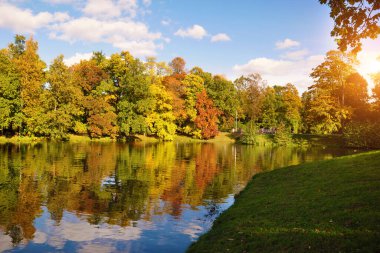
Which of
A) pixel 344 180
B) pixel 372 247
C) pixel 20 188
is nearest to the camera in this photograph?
pixel 372 247

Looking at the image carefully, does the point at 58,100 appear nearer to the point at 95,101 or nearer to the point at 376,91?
the point at 95,101

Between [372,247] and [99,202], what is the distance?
15.5m

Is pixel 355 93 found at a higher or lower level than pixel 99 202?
higher

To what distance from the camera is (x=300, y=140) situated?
75500 millimetres

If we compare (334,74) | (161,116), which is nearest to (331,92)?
(334,74)

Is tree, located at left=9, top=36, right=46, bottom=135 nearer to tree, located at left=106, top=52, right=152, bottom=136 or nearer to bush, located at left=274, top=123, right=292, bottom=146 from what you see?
tree, located at left=106, top=52, right=152, bottom=136

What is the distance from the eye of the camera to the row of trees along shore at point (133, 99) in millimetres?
60094

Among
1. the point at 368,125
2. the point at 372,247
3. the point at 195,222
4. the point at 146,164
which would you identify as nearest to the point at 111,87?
the point at 146,164

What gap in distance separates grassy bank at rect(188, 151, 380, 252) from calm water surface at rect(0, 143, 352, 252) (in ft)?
7.01

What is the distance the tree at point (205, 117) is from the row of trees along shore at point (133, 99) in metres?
0.24

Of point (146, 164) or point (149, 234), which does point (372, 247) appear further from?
point (146, 164)

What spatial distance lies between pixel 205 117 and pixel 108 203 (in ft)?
199

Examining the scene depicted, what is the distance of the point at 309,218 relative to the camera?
13.1m

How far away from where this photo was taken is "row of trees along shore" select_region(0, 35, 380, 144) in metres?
60.1
